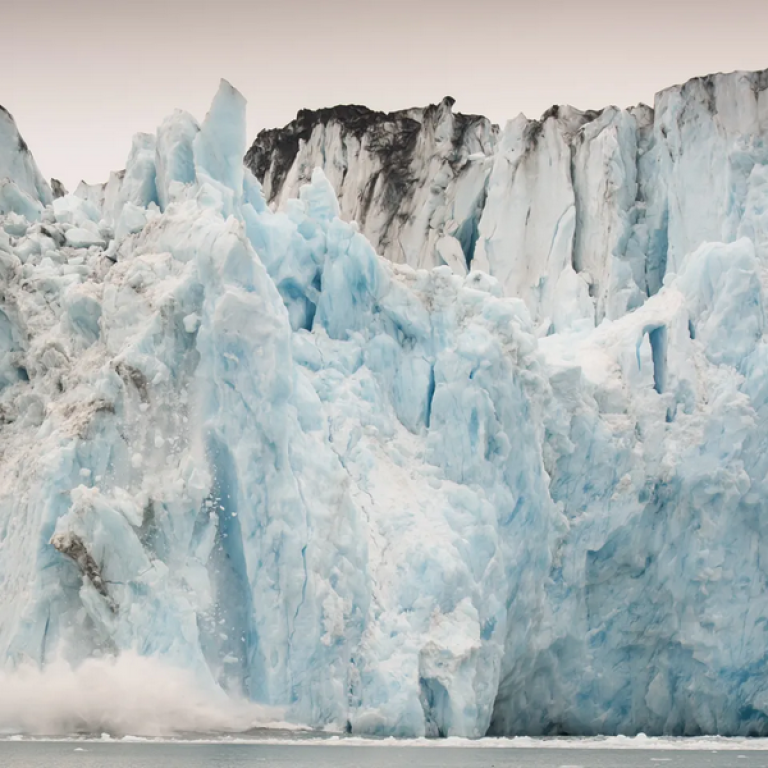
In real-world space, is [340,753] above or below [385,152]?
below

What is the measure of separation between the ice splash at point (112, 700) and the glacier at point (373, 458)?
30cm

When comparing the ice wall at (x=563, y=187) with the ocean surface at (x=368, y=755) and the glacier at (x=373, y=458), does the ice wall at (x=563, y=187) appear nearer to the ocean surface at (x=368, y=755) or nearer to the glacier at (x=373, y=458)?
the glacier at (x=373, y=458)

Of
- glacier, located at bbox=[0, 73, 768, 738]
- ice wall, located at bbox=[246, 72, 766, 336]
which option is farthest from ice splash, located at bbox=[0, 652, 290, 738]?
ice wall, located at bbox=[246, 72, 766, 336]

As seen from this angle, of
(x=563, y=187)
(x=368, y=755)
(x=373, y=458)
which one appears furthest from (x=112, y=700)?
(x=563, y=187)

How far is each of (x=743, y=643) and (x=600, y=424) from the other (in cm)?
555

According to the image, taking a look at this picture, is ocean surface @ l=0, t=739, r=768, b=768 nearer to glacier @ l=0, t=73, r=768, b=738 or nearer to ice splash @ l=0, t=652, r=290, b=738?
ice splash @ l=0, t=652, r=290, b=738

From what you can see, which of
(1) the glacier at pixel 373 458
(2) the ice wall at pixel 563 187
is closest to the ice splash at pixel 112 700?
(1) the glacier at pixel 373 458

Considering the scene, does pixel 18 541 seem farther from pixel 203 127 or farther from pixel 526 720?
pixel 526 720

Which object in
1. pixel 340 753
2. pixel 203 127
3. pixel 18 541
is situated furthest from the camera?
pixel 203 127

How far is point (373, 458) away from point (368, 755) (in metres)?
6.58

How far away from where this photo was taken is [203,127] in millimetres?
30750

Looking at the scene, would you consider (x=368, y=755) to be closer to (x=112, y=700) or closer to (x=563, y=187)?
(x=112, y=700)

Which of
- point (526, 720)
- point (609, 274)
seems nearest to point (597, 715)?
point (526, 720)

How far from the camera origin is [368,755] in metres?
24.4
